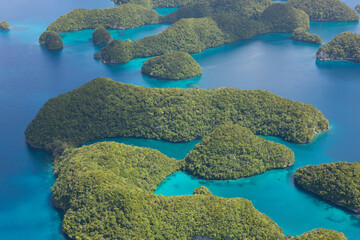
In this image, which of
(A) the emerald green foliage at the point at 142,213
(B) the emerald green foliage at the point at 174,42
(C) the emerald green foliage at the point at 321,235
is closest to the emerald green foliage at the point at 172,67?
(B) the emerald green foliage at the point at 174,42

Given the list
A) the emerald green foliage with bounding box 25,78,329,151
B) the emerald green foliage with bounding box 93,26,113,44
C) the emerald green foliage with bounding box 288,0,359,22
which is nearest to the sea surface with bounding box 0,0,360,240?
the emerald green foliage with bounding box 25,78,329,151

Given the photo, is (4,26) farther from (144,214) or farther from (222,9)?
(144,214)

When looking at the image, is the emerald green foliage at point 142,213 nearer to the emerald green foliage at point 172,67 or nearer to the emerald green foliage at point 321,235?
the emerald green foliage at point 321,235

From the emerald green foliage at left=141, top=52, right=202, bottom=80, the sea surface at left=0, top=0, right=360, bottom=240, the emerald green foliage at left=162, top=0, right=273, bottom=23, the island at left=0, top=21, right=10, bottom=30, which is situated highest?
the emerald green foliage at left=162, top=0, right=273, bottom=23

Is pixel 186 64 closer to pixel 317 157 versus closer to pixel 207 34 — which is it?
pixel 207 34

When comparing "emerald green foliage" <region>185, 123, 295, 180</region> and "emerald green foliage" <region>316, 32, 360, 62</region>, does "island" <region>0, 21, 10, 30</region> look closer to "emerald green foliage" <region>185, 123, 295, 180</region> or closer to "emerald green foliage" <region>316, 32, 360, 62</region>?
"emerald green foliage" <region>316, 32, 360, 62</region>
